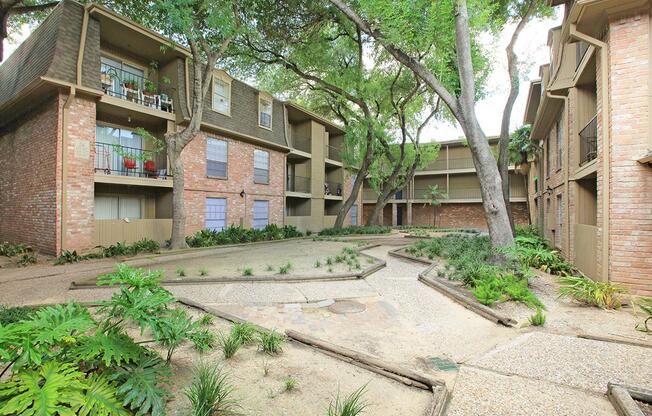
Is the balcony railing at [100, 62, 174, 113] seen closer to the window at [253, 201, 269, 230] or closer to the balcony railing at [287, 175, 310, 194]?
the window at [253, 201, 269, 230]

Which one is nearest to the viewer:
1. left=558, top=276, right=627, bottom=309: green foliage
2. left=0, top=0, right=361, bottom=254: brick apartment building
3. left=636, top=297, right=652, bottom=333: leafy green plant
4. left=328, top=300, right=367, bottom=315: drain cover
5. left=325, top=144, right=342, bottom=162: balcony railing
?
left=636, top=297, right=652, bottom=333: leafy green plant

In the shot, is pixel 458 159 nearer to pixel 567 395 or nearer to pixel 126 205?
pixel 126 205

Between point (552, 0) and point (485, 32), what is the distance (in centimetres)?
268

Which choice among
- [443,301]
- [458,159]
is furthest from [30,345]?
[458,159]

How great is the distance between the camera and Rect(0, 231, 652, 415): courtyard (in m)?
2.63

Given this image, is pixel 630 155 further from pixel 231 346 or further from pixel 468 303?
pixel 231 346

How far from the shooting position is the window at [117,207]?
11203 millimetres

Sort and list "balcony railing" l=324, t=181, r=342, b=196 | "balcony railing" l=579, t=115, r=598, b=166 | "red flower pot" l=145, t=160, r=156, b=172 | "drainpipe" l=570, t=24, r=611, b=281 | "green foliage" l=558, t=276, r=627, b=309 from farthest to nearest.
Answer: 1. "balcony railing" l=324, t=181, r=342, b=196
2. "red flower pot" l=145, t=160, r=156, b=172
3. "balcony railing" l=579, t=115, r=598, b=166
4. "drainpipe" l=570, t=24, r=611, b=281
5. "green foliage" l=558, t=276, r=627, b=309

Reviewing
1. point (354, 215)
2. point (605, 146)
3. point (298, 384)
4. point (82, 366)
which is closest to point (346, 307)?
point (298, 384)

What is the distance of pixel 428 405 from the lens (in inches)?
100

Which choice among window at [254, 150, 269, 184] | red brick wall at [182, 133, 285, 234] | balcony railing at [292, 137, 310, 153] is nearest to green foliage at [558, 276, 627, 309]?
red brick wall at [182, 133, 285, 234]

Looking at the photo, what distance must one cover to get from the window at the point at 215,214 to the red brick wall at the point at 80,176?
453 cm

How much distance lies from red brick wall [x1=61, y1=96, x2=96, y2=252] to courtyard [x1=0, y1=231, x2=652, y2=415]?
2.73 metres

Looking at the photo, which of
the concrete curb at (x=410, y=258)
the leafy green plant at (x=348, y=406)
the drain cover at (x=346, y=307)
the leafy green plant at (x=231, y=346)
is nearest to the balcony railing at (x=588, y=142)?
the concrete curb at (x=410, y=258)
